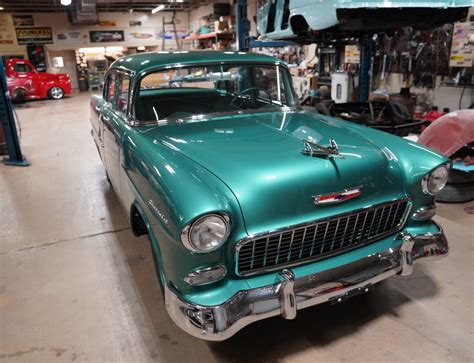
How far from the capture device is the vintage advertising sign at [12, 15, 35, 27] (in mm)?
19359

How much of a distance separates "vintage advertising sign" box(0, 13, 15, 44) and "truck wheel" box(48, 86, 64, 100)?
668 cm

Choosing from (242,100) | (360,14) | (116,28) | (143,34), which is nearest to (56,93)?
(116,28)

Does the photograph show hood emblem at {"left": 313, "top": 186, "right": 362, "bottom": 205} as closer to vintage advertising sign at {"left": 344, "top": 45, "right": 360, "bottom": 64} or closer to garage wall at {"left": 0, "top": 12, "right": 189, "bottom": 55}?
vintage advertising sign at {"left": 344, "top": 45, "right": 360, "bottom": 64}

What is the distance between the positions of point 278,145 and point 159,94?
165 cm

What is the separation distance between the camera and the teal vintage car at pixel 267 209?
1711mm

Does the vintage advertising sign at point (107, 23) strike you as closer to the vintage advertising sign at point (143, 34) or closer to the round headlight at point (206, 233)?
the vintage advertising sign at point (143, 34)

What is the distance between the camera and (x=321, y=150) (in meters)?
2.04

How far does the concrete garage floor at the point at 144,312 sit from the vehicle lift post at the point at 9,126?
2437 mm

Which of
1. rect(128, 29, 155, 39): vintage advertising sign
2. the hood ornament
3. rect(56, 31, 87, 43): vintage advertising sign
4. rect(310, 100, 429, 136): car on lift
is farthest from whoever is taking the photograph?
rect(128, 29, 155, 39): vintage advertising sign

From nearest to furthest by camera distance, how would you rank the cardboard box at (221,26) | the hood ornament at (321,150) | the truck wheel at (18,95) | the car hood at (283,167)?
the car hood at (283,167) < the hood ornament at (321,150) < the truck wheel at (18,95) < the cardboard box at (221,26)

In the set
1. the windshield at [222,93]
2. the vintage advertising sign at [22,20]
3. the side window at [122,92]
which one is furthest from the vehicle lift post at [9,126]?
the vintage advertising sign at [22,20]

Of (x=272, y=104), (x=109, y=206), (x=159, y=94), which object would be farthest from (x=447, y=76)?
(x=109, y=206)

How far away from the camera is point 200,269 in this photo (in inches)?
67.5

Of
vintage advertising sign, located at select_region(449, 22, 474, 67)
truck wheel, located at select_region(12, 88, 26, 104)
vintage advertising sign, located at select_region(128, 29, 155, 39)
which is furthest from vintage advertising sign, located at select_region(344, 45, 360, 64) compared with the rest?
vintage advertising sign, located at select_region(128, 29, 155, 39)
